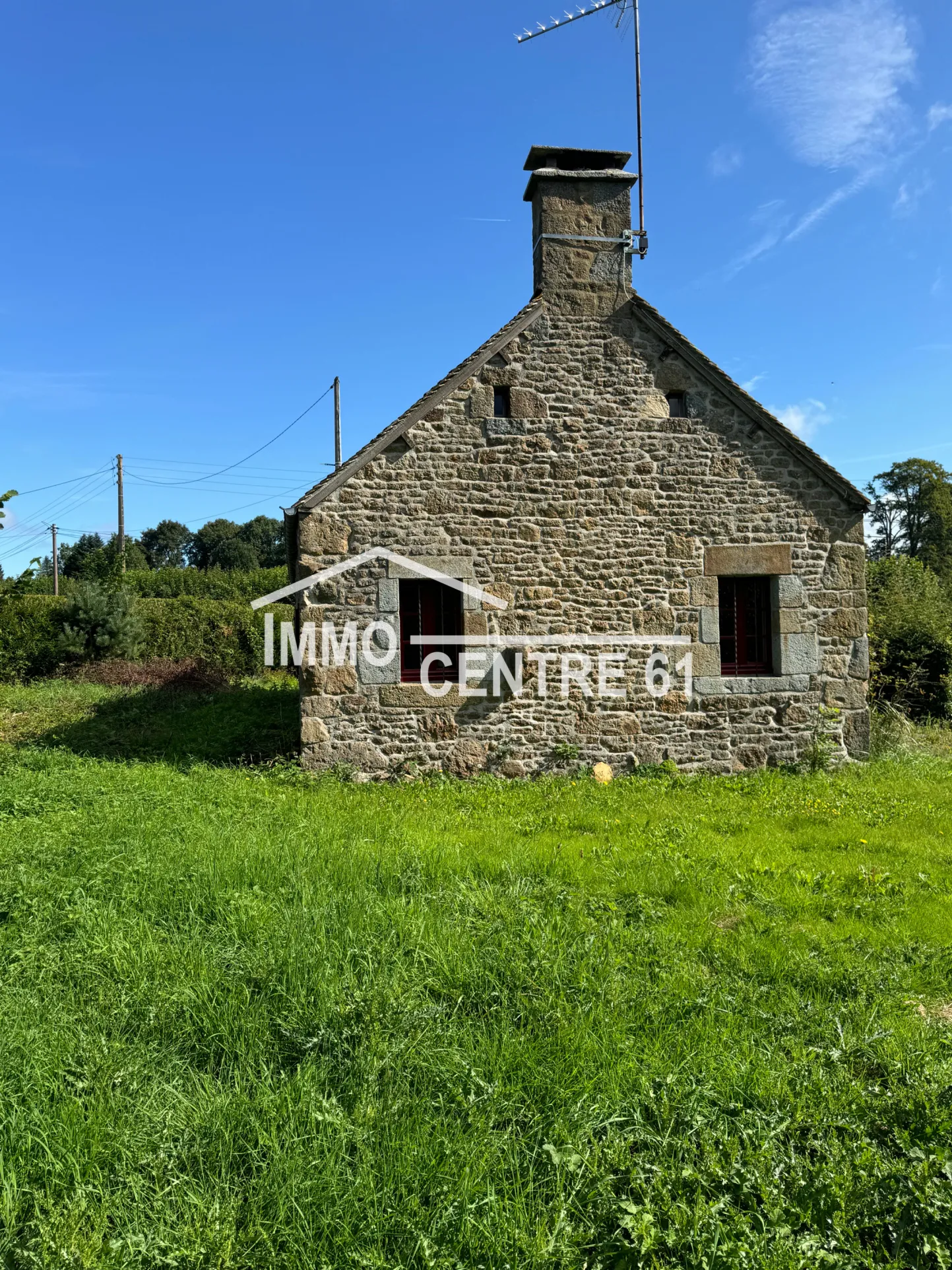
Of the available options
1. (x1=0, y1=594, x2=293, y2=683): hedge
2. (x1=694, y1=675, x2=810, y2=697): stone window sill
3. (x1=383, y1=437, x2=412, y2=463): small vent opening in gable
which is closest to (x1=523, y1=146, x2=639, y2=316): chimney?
(x1=383, y1=437, x2=412, y2=463): small vent opening in gable

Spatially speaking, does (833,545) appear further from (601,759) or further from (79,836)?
(79,836)

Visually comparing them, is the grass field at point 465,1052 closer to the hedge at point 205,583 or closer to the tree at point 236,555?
the hedge at point 205,583

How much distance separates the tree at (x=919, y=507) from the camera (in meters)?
36.2

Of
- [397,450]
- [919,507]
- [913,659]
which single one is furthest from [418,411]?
[919,507]

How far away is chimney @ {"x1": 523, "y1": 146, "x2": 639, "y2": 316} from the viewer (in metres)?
9.58

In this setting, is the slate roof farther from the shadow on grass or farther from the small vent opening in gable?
the shadow on grass

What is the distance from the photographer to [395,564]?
920cm

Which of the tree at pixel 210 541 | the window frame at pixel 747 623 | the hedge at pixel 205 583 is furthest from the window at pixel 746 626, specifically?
the tree at pixel 210 541

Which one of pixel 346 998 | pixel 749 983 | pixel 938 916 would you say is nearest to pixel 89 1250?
pixel 346 998

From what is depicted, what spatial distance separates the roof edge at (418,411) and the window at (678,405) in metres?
1.97

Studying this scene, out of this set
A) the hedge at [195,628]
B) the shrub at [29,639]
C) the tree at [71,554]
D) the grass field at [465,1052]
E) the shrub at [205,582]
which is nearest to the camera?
the grass field at [465,1052]

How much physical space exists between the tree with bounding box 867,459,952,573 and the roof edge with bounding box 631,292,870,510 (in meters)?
28.5

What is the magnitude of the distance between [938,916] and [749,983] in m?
1.80

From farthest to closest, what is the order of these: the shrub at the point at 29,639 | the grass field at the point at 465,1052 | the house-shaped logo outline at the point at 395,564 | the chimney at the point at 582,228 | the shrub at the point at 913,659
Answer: the shrub at the point at 29,639
the shrub at the point at 913,659
the chimney at the point at 582,228
the house-shaped logo outline at the point at 395,564
the grass field at the point at 465,1052
